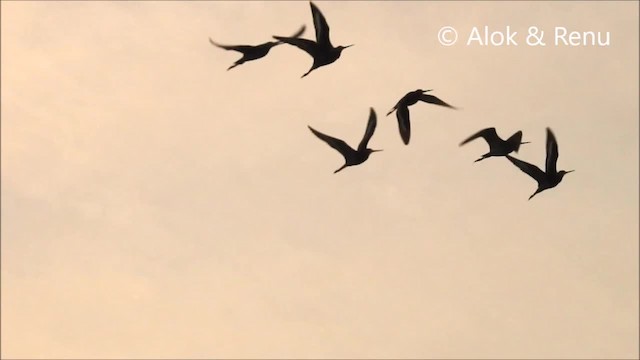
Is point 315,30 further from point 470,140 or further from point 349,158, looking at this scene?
point 470,140

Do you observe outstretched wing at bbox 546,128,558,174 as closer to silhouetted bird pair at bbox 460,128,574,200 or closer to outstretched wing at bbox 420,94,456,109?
silhouetted bird pair at bbox 460,128,574,200

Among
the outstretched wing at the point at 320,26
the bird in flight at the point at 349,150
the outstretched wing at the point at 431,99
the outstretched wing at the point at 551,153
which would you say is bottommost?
the bird in flight at the point at 349,150

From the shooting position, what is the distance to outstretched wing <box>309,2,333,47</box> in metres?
24.5

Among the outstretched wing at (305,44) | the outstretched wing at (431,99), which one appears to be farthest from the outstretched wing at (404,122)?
the outstretched wing at (305,44)

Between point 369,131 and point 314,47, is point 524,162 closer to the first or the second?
point 369,131

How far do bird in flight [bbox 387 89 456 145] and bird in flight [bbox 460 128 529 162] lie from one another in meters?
1.54

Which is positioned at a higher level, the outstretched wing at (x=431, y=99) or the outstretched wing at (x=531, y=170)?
the outstretched wing at (x=431, y=99)

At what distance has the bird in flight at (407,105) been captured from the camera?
25.1 metres

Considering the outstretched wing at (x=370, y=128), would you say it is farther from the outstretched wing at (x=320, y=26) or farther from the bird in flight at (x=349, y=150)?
the outstretched wing at (x=320, y=26)

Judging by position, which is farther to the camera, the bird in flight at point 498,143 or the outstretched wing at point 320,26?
the bird in flight at point 498,143

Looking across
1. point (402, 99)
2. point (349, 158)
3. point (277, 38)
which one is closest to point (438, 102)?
point (402, 99)

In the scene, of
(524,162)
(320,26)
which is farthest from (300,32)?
(524,162)

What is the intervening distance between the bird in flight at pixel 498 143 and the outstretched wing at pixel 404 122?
1978mm

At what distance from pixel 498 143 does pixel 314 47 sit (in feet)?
17.9
